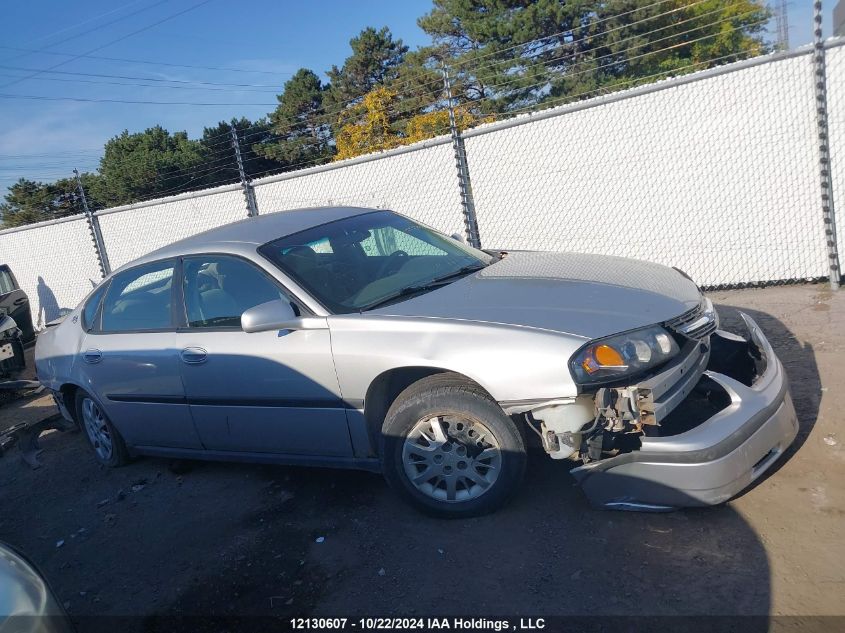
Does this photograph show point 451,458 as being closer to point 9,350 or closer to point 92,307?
point 92,307

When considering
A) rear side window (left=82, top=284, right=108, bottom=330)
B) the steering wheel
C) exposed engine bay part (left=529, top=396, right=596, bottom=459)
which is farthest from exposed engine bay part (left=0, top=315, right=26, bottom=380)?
exposed engine bay part (left=529, top=396, right=596, bottom=459)

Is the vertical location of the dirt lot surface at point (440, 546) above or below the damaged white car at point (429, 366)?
below

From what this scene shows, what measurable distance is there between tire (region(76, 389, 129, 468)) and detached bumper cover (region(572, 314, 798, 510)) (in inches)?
138

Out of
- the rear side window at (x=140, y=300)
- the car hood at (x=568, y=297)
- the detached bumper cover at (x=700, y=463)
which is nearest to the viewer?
the detached bumper cover at (x=700, y=463)

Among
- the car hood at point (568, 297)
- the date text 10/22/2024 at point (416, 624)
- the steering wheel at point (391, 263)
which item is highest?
the steering wheel at point (391, 263)

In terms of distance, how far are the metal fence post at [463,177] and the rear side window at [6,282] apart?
7.54m

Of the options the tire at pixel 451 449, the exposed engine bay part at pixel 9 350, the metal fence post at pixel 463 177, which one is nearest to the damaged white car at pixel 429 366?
the tire at pixel 451 449

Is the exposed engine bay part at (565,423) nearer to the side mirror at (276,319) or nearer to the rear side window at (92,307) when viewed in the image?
the side mirror at (276,319)

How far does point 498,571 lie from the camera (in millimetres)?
3074

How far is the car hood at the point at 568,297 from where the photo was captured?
3.22 metres

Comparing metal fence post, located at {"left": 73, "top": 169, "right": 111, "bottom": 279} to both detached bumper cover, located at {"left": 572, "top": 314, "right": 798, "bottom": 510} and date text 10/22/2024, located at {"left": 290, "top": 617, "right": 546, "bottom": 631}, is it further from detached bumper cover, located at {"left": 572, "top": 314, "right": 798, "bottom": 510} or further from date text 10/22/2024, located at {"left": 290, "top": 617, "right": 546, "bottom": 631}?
detached bumper cover, located at {"left": 572, "top": 314, "right": 798, "bottom": 510}

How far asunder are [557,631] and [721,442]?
1.07 metres

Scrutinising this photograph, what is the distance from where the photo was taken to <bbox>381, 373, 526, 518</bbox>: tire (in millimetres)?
3303

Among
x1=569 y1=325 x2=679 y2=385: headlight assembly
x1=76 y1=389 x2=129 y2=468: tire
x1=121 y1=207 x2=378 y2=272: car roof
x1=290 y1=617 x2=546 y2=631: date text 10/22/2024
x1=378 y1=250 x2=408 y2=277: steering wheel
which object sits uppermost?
x1=121 y1=207 x2=378 y2=272: car roof
